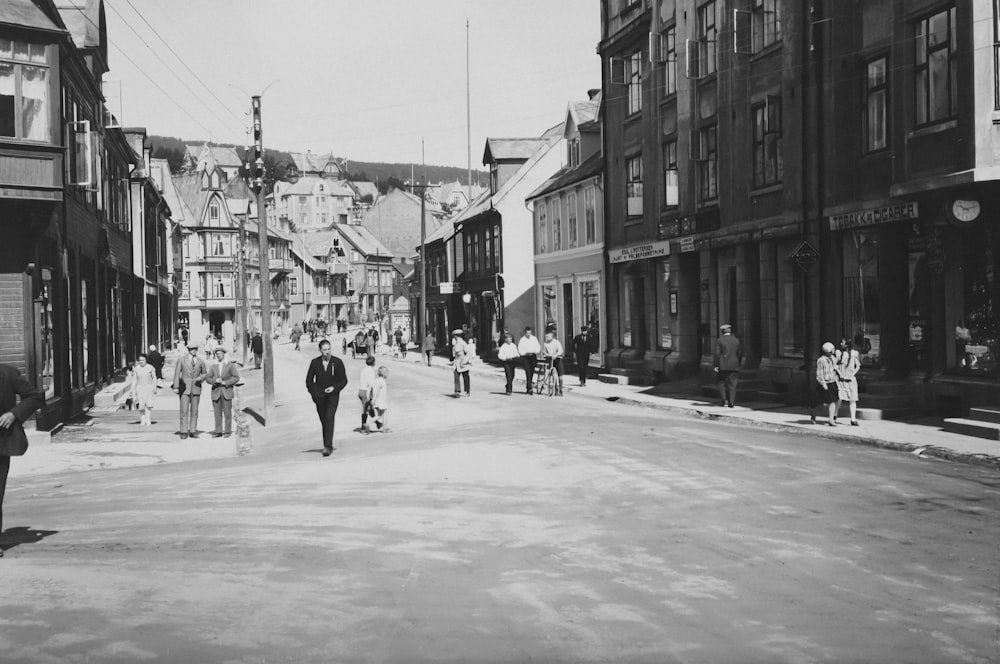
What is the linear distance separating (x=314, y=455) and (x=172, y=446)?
4380 millimetres

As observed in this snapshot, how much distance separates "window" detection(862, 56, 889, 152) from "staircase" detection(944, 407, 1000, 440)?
21.3ft

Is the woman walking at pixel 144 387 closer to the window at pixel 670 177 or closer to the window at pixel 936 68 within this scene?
the window at pixel 670 177

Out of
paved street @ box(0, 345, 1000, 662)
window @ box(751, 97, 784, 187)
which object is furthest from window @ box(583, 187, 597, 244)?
paved street @ box(0, 345, 1000, 662)

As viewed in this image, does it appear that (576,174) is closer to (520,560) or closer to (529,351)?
(529,351)

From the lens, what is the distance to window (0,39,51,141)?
21.0m

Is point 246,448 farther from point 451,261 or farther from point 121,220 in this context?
point 451,261

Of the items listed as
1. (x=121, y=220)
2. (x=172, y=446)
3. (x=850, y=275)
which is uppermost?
(x=121, y=220)

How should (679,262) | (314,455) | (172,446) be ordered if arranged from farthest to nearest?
(679,262) → (172,446) → (314,455)

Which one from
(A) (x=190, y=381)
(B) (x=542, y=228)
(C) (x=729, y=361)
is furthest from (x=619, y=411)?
(B) (x=542, y=228)

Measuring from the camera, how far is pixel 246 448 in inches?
784

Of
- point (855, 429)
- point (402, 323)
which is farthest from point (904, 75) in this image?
point (402, 323)

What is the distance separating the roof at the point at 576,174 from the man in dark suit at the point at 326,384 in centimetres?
2296

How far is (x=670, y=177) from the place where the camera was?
3331 centimetres

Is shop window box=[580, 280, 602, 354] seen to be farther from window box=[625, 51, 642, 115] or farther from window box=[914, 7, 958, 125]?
window box=[914, 7, 958, 125]
